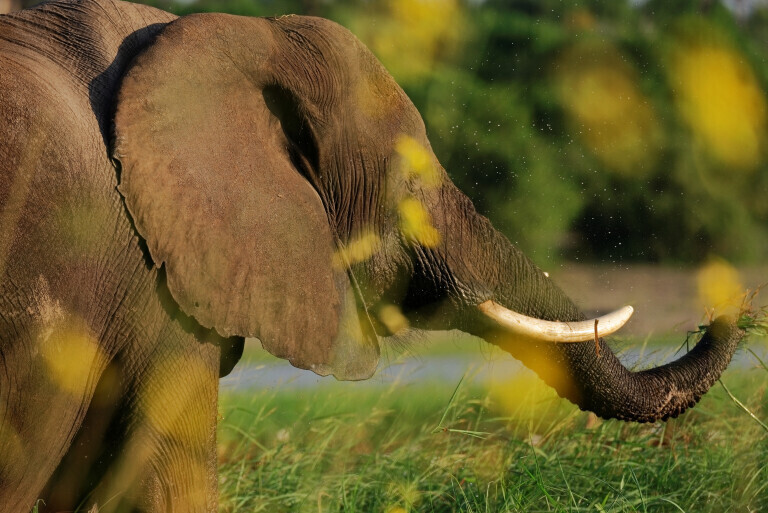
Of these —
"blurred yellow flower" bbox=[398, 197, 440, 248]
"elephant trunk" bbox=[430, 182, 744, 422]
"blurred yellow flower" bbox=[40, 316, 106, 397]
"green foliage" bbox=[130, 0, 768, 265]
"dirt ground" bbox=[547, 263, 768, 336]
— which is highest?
"blurred yellow flower" bbox=[398, 197, 440, 248]

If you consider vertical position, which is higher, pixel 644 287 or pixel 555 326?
pixel 555 326

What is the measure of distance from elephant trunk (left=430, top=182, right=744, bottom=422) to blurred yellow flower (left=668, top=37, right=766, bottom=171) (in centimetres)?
1308

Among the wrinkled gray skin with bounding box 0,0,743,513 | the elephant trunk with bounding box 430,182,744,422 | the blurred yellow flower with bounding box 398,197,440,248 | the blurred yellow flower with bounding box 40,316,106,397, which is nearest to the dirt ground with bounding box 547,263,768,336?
the elephant trunk with bounding box 430,182,744,422

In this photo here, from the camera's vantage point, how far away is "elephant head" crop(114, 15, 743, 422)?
3129 mm

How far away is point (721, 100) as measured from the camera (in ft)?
58.9

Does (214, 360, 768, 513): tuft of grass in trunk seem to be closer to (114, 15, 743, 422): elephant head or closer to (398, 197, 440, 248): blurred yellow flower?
(114, 15, 743, 422): elephant head

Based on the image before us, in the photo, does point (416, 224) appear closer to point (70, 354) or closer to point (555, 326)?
point (555, 326)

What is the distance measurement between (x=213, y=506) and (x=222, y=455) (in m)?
1.92

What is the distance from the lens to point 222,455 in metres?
5.27

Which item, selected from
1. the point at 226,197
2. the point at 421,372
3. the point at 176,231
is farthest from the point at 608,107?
the point at 176,231

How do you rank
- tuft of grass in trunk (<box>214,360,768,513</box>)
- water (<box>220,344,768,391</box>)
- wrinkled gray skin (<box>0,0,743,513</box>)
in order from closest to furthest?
wrinkled gray skin (<box>0,0,743,513</box>) → tuft of grass in trunk (<box>214,360,768,513</box>) → water (<box>220,344,768,391</box>)

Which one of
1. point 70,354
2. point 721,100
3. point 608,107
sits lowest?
point 608,107

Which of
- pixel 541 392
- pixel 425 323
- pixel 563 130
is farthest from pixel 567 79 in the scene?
pixel 425 323

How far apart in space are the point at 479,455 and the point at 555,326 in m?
1.50
